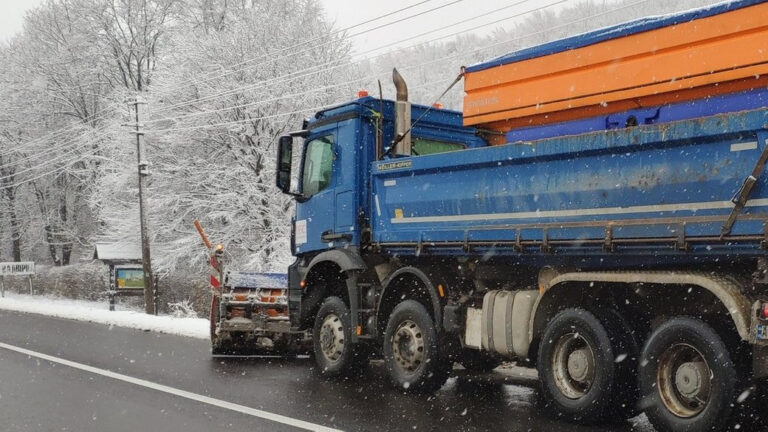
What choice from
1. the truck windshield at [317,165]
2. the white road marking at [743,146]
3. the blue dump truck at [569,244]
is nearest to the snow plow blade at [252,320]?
the blue dump truck at [569,244]

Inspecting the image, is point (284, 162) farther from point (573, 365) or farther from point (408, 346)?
point (573, 365)

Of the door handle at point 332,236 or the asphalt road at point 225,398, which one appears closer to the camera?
the asphalt road at point 225,398

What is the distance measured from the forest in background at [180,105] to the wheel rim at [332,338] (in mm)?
10026

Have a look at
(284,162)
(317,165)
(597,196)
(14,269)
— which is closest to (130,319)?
(284,162)

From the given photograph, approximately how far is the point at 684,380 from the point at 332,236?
176 inches

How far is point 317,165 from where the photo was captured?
30.2ft

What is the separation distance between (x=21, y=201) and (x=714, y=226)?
39.5 m

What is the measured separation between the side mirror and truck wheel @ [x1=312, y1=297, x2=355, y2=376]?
1.45 meters

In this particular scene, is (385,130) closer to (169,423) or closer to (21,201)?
(169,423)

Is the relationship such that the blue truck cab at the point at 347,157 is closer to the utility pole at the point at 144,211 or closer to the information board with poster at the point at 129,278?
the utility pole at the point at 144,211

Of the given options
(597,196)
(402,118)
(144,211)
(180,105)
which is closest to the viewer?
(597,196)

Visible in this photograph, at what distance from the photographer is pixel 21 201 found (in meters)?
39.0

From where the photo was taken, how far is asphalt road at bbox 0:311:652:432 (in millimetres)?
6152

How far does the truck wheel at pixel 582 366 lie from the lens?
5.77 metres
